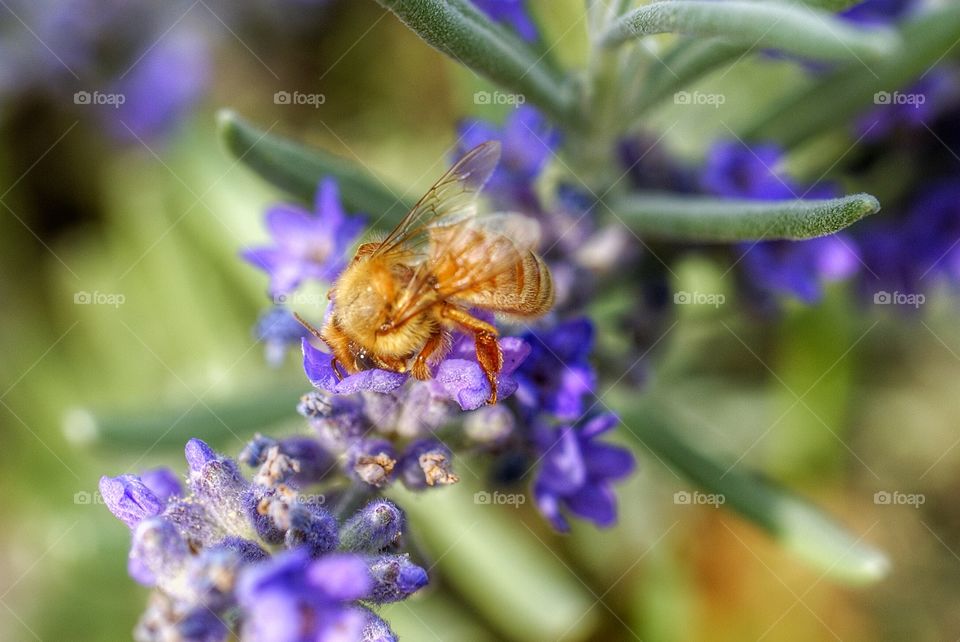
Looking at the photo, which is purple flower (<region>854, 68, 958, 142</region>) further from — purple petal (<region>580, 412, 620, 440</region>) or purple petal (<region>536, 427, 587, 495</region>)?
purple petal (<region>536, 427, 587, 495</region>)

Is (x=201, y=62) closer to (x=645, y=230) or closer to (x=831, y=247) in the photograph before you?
(x=645, y=230)

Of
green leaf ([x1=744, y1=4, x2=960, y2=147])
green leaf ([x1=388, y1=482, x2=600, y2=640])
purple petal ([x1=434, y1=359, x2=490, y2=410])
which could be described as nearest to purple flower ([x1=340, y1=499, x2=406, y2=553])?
purple petal ([x1=434, y1=359, x2=490, y2=410])

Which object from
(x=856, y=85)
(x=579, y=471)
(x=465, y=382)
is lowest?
(x=579, y=471)

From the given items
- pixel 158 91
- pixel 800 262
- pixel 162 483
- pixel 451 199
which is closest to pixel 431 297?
pixel 451 199

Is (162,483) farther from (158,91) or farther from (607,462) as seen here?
(158,91)

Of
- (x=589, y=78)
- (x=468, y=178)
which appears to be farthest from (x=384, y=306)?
(x=589, y=78)

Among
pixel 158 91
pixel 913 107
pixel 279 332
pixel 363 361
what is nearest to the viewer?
pixel 363 361
